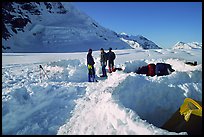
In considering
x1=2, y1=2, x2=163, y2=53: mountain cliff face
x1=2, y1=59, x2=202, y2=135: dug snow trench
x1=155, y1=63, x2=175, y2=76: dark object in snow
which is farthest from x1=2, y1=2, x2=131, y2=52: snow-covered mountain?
x1=2, y1=59, x2=202, y2=135: dug snow trench

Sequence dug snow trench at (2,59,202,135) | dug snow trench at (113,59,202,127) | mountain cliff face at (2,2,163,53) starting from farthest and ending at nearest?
mountain cliff face at (2,2,163,53)
dug snow trench at (113,59,202,127)
dug snow trench at (2,59,202,135)

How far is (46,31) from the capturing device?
3317 inches

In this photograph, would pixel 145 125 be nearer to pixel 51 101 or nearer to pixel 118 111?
pixel 118 111

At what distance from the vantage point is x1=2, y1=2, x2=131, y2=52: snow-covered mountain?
7550cm

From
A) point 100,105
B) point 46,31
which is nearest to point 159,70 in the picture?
point 100,105

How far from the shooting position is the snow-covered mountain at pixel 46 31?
248 ft

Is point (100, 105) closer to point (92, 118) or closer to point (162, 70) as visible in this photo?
point (92, 118)

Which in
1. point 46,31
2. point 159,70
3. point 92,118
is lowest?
point 92,118

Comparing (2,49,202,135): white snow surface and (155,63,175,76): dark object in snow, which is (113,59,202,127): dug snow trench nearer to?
(2,49,202,135): white snow surface

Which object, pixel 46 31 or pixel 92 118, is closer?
pixel 92 118

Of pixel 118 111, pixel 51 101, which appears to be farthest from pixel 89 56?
pixel 118 111

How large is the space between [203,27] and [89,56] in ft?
15.7

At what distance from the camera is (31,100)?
810 centimetres

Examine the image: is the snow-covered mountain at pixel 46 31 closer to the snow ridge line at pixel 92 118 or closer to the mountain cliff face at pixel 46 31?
the mountain cliff face at pixel 46 31
